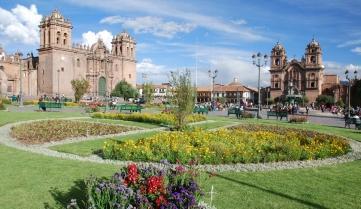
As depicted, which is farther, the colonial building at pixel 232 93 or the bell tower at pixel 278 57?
the colonial building at pixel 232 93

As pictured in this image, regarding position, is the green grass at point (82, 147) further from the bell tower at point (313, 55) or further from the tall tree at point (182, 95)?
the bell tower at point (313, 55)

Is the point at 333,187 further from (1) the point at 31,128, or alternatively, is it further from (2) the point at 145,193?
(1) the point at 31,128

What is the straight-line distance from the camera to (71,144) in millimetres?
13438

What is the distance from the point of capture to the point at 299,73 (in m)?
94.8

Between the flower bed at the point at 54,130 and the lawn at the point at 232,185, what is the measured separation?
4.74 metres

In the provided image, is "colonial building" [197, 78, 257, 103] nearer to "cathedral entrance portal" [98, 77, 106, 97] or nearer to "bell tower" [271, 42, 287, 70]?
"bell tower" [271, 42, 287, 70]

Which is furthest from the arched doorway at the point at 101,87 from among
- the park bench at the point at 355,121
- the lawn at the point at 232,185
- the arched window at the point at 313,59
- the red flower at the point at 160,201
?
the red flower at the point at 160,201

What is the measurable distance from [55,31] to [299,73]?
58.0 meters

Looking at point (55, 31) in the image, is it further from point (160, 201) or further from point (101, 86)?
point (160, 201)

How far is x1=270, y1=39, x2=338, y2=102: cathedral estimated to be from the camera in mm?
91188

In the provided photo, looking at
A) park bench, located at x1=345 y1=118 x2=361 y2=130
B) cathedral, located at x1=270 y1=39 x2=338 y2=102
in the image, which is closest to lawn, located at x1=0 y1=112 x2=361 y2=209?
park bench, located at x1=345 y1=118 x2=361 y2=130

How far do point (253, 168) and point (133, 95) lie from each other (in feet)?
222

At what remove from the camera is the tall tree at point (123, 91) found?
75000 millimetres

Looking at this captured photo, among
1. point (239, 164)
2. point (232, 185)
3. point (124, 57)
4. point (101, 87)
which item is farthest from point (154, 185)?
point (124, 57)
